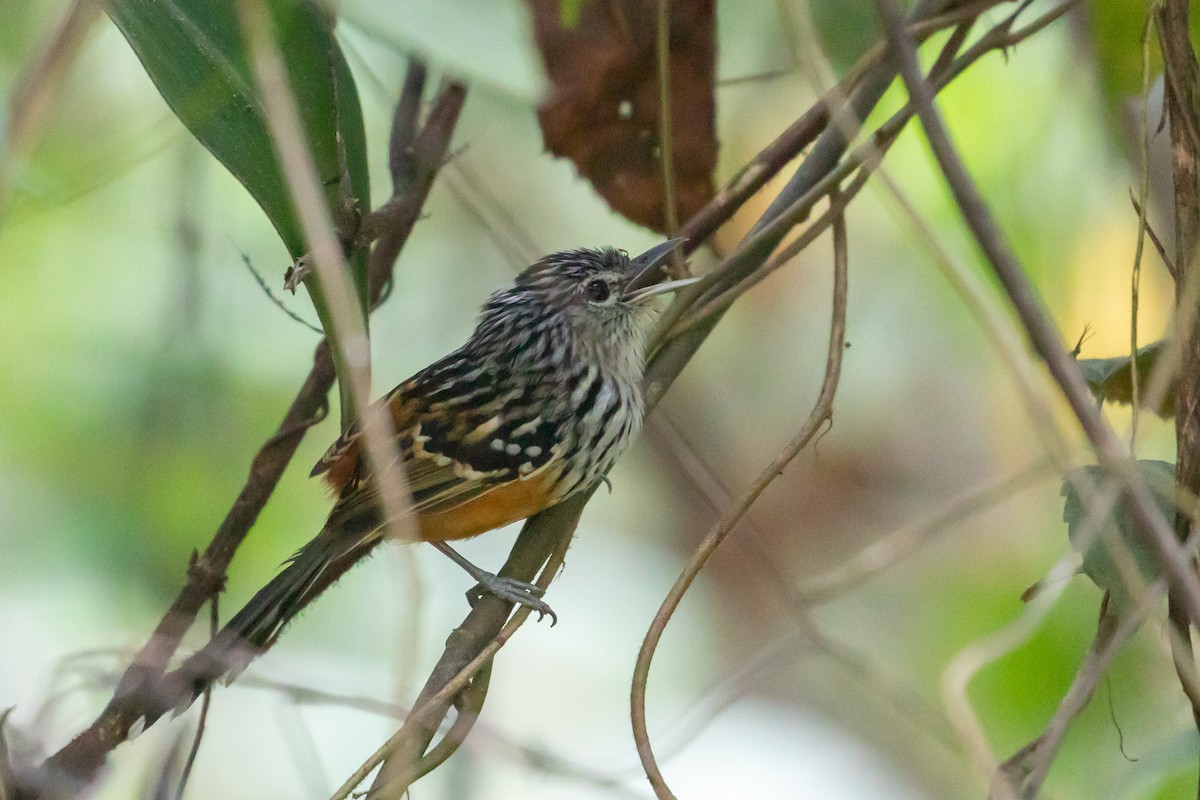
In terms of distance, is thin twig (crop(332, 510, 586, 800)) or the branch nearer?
thin twig (crop(332, 510, 586, 800))

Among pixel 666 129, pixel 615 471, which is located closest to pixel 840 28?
pixel 666 129

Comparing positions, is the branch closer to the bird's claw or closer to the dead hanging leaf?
the dead hanging leaf

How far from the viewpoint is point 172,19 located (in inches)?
76.9

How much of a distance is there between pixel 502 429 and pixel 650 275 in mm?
511

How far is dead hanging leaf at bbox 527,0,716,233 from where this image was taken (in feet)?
8.46

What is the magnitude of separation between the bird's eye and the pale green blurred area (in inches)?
7.4

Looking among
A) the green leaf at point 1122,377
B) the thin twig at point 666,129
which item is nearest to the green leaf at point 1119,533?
the green leaf at point 1122,377

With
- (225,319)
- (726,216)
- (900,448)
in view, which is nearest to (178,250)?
(225,319)

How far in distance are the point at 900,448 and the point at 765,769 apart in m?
1.48

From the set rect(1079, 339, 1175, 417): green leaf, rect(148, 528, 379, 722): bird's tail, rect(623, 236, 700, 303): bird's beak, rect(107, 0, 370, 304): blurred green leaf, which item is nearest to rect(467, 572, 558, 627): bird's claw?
rect(148, 528, 379, 722): bird's tail

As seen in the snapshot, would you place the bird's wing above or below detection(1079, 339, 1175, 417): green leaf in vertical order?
above

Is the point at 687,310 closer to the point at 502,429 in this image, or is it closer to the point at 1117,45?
the point at 502,429

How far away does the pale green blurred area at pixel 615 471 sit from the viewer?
2.78m

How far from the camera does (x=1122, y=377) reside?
2.12 meters
